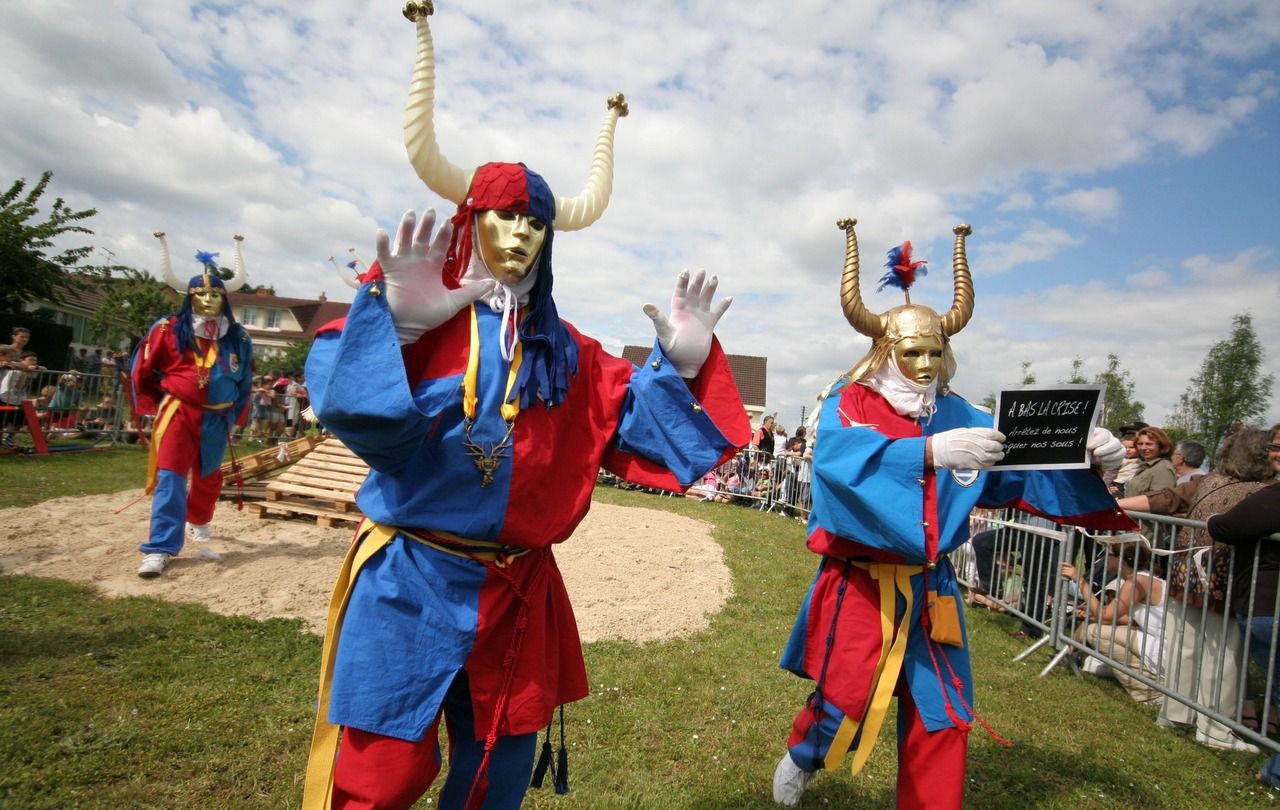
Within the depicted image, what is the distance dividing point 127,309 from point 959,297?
33.3 m

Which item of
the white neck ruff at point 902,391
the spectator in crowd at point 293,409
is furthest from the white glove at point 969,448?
the spectator in crowd at point 293,409

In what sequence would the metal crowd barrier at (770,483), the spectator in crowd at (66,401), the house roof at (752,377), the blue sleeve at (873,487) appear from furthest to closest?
the house roof at (752,377) < the metal crowd barrier at (770,483) < the spectator in crowd at (66,401) < the blue sleeve at (873,487)

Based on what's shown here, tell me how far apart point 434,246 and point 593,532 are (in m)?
6.75

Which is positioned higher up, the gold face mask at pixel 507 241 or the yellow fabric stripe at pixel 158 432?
the gold face mask at pixel 507 241

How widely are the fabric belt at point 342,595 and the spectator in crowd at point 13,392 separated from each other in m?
11.5

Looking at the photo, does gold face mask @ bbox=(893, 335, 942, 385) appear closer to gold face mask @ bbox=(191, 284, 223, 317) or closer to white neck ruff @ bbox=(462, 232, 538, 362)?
white neck ruff @ bbox=(462, 232, 538, 362)

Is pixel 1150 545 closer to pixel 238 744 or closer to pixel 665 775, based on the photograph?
pixel 665 775

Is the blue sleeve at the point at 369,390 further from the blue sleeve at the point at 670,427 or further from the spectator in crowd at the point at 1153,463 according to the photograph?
the spectator in crowd at the point at 1153,463

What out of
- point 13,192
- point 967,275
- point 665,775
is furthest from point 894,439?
point 13,192

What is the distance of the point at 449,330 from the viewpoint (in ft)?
6.52

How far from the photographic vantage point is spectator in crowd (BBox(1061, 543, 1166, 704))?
15.7 feet

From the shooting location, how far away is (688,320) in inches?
86.6

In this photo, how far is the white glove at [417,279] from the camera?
1.69 metres

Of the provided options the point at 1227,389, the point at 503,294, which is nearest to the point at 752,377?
the point at 1227,389
